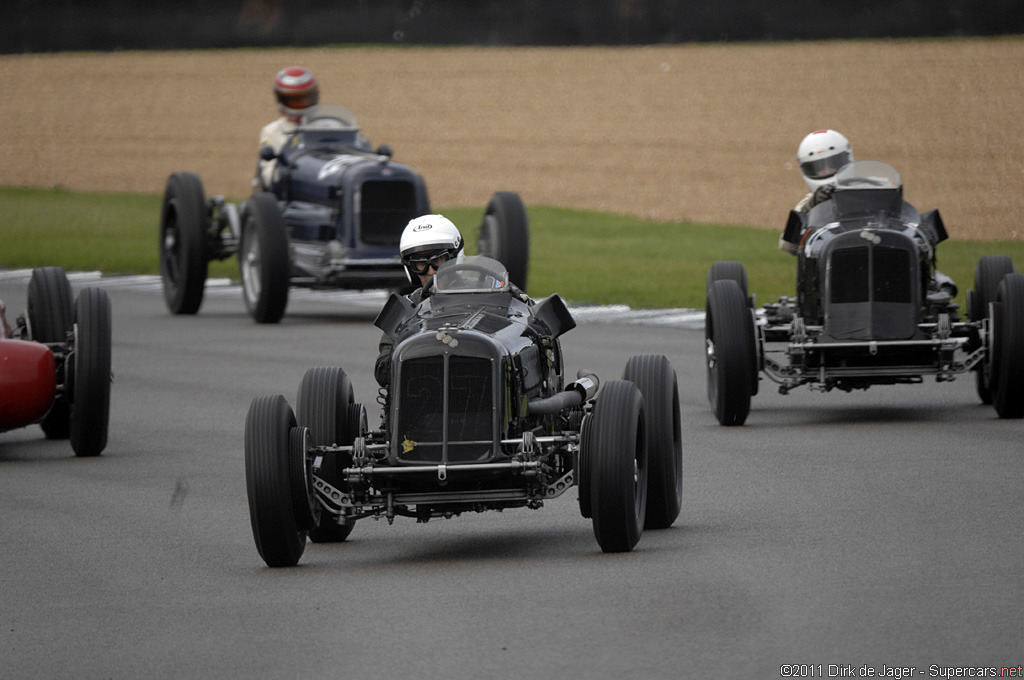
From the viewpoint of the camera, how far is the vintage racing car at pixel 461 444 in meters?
8.50

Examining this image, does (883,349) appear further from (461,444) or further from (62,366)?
(62,366)

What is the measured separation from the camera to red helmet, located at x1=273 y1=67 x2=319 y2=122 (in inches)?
894

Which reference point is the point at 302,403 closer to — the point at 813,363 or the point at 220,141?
the point at 813,363

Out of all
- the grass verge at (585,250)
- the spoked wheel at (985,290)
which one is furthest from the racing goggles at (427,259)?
the grass verge at (585,250)

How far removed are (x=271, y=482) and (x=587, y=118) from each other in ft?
133

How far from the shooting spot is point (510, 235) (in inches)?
813

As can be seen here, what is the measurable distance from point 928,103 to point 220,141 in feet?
62.1

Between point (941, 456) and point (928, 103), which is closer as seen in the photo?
point (941, 456)

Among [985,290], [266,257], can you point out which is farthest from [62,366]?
[266,257]

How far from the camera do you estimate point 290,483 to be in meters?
8.56

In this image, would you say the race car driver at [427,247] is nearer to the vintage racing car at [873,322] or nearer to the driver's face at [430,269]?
the driver's face at [430,269]

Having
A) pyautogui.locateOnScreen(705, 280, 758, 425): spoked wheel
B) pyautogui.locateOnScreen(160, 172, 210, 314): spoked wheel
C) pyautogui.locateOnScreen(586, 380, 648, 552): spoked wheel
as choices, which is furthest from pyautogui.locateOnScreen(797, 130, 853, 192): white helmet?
pyautogui.locateOnScreen(160, 172, 210, 314): spoked wheel

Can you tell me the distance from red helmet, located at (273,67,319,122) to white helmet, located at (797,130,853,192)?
360 inches

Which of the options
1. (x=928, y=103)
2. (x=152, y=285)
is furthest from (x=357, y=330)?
(x=928, y=103)
